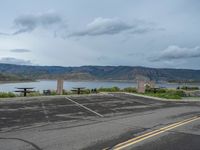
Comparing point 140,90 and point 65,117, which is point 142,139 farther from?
point 140,90

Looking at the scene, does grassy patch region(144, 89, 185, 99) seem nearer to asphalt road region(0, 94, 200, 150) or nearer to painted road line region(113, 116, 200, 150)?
asphalt road region(0, 94, 200, 150)

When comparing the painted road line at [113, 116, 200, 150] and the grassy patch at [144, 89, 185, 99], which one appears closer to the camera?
the painted road line at [113, 116, 200, 150]

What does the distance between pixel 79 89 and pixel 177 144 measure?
810 inches

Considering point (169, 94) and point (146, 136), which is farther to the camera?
point (169, 94)

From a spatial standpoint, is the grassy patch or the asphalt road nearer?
the asphalt road

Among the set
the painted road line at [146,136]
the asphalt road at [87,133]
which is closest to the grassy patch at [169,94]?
the asphalt road at [87,133]

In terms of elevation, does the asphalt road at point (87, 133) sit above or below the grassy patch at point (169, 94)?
below

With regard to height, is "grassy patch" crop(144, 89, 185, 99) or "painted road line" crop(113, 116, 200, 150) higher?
"grassy patch" crop(144, 89, 185, 99)

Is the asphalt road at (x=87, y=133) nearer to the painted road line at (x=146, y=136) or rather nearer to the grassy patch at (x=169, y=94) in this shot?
the painted road line at (x=146, y=136)

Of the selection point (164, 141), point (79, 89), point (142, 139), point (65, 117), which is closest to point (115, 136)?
point (142, 139)

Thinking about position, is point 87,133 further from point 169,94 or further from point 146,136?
point 169,94

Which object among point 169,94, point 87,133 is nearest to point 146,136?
point 87,133

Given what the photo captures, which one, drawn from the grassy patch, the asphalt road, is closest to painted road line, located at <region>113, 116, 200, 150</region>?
the asphalt road

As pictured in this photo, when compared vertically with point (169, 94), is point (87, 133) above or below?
below
